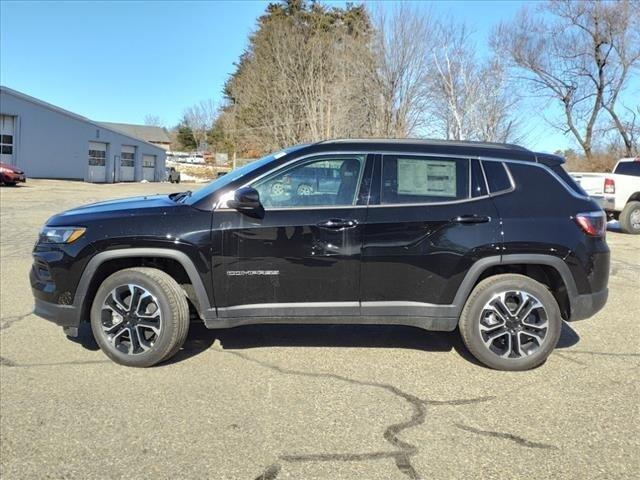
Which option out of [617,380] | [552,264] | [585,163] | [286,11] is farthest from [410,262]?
[286,11]

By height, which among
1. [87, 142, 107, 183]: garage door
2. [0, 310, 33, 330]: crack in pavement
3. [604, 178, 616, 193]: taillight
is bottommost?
[0, 310, 33, 330]: crack in pavement

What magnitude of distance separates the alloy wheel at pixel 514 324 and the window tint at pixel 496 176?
0.84 meters

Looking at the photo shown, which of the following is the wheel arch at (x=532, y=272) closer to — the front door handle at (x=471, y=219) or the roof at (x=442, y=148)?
the front door handle at (x=471, y=219)

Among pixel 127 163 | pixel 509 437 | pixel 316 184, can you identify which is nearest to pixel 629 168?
pixel 316 184

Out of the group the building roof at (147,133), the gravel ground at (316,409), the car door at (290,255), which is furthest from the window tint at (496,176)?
the building roof at (147,133)

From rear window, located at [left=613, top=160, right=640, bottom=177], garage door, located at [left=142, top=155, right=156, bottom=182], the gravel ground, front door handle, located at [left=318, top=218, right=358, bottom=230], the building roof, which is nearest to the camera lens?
the gravel ground

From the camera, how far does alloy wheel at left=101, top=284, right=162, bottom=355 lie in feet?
14.7

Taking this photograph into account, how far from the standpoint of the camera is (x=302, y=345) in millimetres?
5086

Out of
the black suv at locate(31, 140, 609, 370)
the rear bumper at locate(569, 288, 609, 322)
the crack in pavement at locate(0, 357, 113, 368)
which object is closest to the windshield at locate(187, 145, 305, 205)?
the black suv at locate(31, 140, 609, 370)

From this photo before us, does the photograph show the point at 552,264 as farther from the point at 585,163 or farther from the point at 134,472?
the point at 585,163

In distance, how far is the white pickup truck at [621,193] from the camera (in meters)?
14.1

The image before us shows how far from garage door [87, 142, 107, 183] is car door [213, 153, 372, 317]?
4219cm

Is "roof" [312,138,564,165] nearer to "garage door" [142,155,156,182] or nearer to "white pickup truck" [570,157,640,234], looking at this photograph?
"white pickup truck" [570,157,640,234]

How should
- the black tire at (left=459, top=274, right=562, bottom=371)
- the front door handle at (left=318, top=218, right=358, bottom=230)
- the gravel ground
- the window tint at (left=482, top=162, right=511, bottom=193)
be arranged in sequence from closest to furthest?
the gravel ground → the front door handle at (left=318, top=218, right=358, bottom=230) → the black tire at (left=459, top=274, right=562, bottom=371) → the window tint at (left=482, top=162, right=511, bottom=193)
